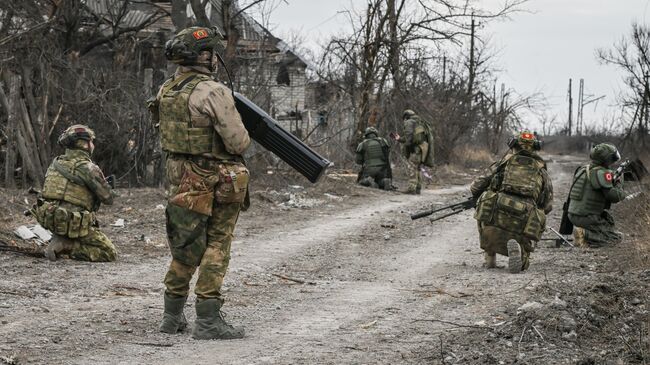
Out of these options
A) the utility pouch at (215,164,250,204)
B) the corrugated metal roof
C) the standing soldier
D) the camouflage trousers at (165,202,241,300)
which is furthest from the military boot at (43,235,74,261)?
the standing soldier

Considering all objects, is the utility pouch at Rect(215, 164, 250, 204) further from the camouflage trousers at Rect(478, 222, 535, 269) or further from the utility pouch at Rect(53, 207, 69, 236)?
the camouflage trousers at Rect(478, 222, 535, 269)

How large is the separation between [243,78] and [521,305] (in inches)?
483

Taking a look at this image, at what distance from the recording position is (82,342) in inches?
212

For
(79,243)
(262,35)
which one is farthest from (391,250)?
(262,35)

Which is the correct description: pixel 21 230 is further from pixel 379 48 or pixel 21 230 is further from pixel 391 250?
pixel 379 48

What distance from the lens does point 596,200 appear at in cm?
1156

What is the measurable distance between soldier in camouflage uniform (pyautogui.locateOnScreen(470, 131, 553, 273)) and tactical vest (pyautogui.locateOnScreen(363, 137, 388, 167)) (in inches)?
444

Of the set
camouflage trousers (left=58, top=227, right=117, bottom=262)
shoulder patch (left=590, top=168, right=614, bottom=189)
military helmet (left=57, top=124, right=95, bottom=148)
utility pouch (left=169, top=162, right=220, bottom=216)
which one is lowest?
camouflage trousers (left=58, top=227, right=117, bottom=262)

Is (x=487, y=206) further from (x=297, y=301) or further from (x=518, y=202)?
(x=297, y=301)

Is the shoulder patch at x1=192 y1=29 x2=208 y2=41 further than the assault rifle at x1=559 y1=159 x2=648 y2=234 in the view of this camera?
No

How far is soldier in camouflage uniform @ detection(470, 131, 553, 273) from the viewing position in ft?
30.8

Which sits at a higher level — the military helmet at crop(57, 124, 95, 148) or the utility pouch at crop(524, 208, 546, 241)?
the military helmet at crop(57, 124, 95, 148)

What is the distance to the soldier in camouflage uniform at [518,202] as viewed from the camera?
938cm

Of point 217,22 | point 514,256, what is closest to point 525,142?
point 514,256
